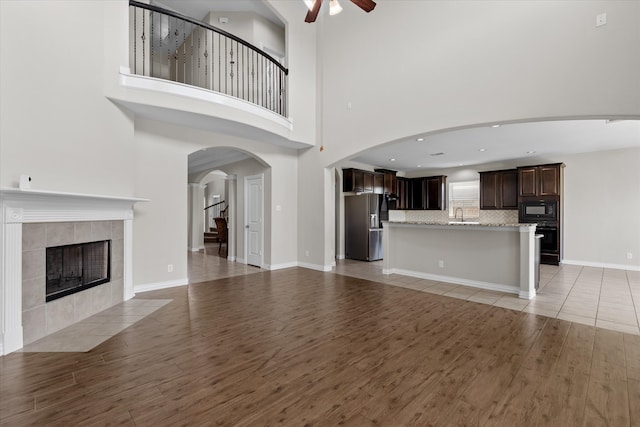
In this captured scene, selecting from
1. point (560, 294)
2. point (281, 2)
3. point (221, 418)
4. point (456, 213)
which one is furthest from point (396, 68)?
point (456, 213)

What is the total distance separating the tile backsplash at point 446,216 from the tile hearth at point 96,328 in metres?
7.57

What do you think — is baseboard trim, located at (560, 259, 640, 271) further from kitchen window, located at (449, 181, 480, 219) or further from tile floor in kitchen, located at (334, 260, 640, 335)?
kitchen window, located at (449, 181, 480, 219)

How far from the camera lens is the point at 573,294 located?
14.2ft

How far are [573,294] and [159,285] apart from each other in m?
6.34

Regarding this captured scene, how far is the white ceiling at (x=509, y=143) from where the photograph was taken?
16.1 ft

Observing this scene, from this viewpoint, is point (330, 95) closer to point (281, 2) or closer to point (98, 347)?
point (281, 2)

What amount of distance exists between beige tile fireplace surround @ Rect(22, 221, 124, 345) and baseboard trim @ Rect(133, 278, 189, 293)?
523mm

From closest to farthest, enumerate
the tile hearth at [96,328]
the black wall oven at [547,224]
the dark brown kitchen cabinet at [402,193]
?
the tile hearth at [96,328], the black wall oven at [547,224], the dark brown kitchen cabinet at [402,193]

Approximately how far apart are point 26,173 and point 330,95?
16.0 ft

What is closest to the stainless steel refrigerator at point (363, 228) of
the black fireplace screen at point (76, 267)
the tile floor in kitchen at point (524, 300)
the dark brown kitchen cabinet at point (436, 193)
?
the tile floor in kitchen at point (524, 300)

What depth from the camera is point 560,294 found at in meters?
4.30

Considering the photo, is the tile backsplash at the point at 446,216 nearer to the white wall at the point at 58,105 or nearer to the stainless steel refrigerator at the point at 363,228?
the stainless steel refrigerator at the point at 363,228

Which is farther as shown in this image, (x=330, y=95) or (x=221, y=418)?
(x=330, y=95)

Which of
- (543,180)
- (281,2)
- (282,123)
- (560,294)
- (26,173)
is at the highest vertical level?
(281,2)
